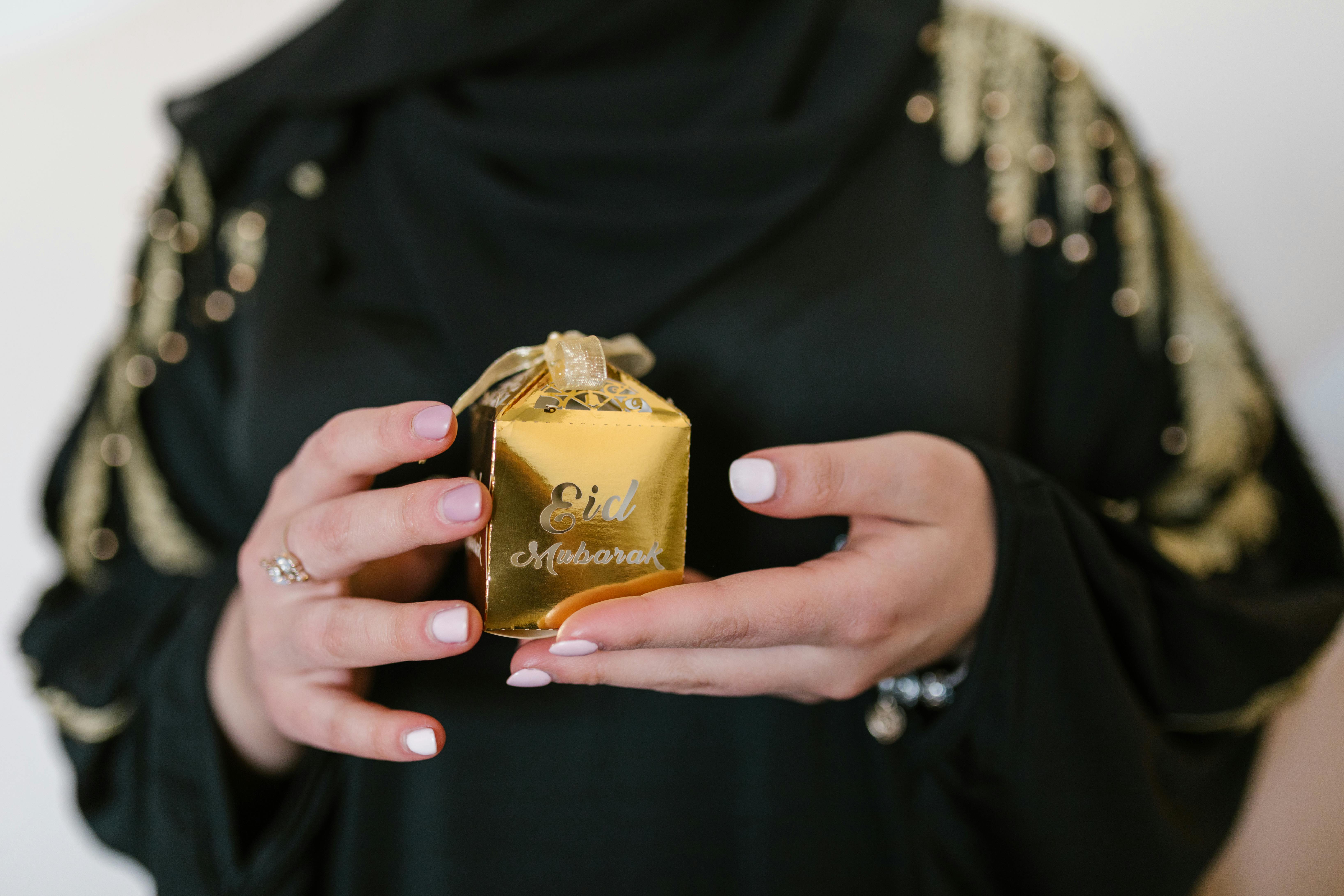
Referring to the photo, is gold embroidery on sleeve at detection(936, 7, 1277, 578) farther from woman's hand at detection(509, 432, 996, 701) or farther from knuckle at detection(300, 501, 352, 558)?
knuckle at detection(300, 501, 352, 558)

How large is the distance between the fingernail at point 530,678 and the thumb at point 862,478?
9cm

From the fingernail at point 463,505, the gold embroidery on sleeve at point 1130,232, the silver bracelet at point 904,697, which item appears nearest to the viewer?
the fingernail at point 463,505

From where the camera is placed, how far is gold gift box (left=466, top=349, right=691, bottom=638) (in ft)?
0.80

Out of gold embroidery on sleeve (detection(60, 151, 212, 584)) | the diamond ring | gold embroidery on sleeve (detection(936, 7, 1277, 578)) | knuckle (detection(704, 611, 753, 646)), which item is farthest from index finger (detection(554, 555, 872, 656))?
gold embroidery on sleeve (detection(60, 151, 212, 584))

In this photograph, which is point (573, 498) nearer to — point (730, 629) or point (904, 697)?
point (730, 629)

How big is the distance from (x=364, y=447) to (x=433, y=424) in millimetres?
30

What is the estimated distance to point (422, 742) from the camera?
10.4 inches

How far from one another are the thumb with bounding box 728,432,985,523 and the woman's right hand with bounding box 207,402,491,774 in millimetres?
95

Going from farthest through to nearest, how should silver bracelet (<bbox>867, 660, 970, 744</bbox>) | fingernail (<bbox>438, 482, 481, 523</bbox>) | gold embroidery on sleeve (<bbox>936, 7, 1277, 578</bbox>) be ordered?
gold embroidery on sleeve (<bbox>936, 7, 1277, 578</bbox>), silver bracelet (<bbox>867, 660, 970, 744</bbox>), fingernail (<bbox>438, 482, 481, 523</bbox>)

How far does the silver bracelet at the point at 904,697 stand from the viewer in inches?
15.6

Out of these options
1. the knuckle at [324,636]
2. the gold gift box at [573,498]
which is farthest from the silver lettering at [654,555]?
the knuckle at [324,636]

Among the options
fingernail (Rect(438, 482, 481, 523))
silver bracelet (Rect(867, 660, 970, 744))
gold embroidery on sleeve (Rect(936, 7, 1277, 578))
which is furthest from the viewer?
gold embroidery on sleeve (Rect(936, 7, 1277, 578))

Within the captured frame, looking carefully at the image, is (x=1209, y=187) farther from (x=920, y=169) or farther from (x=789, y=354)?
(x=789, y=354)

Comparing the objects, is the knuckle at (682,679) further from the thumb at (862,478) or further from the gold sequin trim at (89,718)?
the gold sequin trim at (89,718)
